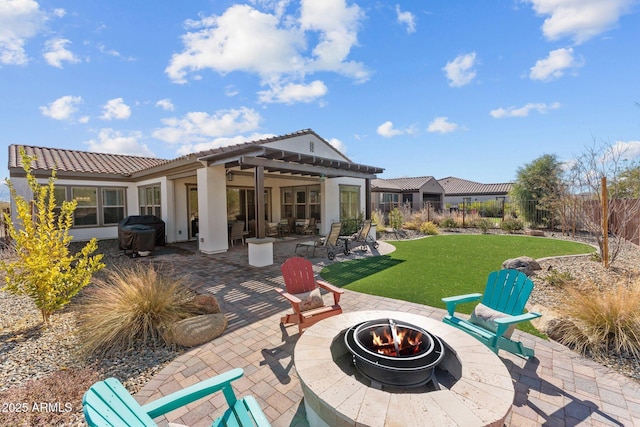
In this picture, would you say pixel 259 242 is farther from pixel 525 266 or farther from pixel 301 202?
pixel 301 202

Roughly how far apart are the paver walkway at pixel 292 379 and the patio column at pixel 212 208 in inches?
198

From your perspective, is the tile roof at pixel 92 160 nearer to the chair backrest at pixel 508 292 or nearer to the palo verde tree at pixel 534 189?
the chair backrest at pixel 508 292

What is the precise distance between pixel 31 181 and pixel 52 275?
141 cm

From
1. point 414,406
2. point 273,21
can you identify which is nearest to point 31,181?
point 414,406

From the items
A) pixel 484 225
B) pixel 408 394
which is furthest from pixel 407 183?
pixel 408 394

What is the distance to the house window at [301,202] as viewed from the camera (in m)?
14.6

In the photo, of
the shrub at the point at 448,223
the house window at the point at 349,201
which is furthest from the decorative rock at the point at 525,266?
the shrub at the point at 448,223

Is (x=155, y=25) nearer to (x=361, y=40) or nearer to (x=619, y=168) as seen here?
(x=361, y=40)

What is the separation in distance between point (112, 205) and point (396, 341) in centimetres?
1501

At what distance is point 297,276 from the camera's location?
→ 4.49 m

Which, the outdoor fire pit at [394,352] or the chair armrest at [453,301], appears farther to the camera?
the chair armrest at [453,301]

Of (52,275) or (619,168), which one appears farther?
(619,168)

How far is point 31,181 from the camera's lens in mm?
3992

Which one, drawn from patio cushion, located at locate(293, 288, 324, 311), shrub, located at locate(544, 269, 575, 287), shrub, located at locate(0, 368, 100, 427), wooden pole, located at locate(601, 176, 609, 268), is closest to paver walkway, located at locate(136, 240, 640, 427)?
patio cushion, located at locate(293, 288, 324, 311)
